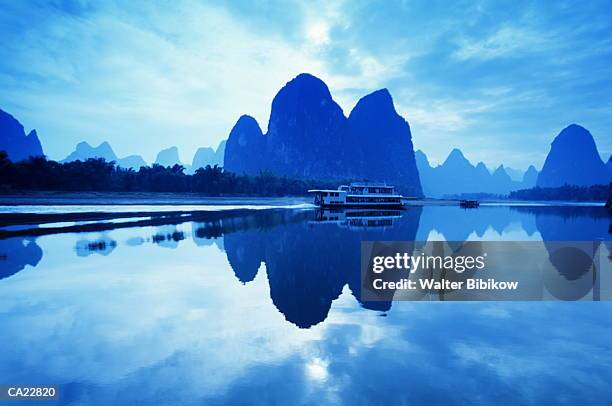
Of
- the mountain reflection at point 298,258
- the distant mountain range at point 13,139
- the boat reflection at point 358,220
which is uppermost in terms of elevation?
the distant mountain range at point 13,139

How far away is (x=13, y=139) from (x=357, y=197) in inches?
8156

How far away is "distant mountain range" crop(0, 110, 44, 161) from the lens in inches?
7077

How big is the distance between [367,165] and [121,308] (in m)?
196

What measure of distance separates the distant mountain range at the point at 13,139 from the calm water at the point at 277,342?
729 ft

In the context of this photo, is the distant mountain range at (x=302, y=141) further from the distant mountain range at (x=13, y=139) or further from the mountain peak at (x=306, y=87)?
the distant mountain range at (x=13, y=139)

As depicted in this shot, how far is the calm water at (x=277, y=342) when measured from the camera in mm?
4766

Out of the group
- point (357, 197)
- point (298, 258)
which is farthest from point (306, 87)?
point (298, 258)

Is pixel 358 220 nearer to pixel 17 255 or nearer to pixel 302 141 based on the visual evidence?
pixel 17 255

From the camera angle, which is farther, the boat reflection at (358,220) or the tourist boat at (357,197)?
the tourist boat at (357,197)

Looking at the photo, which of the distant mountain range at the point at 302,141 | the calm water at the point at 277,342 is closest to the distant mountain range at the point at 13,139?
the distant mountain range at the point at 302,141

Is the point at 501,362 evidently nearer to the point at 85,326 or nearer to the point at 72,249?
the point at 85,326

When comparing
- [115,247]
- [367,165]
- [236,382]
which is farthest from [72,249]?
[367,165]

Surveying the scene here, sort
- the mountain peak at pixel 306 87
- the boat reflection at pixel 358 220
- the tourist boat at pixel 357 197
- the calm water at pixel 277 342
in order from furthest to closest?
the mountain peak at pixel 306 87
the tourist boat at pixel 357 197
the boat reflection at pixel 358 220
the calm water at pixel 277 342

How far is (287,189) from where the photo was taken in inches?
3755
